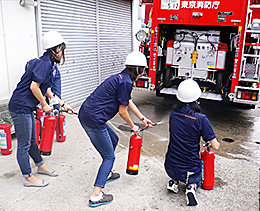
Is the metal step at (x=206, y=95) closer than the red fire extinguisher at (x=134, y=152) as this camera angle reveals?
No

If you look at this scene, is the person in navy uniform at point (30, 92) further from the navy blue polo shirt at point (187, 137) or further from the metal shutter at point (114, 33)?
the metal shutter at point (114, 33)

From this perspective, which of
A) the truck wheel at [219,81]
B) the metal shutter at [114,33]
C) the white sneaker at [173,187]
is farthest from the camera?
the metal shutter at [114,33]

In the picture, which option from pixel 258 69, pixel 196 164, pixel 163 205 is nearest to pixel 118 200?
pixel 163 205

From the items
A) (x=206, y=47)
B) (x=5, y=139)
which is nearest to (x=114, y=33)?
(x=206, y=47)

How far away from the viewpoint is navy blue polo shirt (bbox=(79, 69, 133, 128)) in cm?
311

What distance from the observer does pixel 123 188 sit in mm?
3699

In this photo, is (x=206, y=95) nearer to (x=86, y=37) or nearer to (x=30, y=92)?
(x=86, y=37)

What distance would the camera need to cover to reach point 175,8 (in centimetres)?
661

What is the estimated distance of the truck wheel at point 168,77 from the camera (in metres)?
7.48

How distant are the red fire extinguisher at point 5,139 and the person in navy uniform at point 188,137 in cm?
265

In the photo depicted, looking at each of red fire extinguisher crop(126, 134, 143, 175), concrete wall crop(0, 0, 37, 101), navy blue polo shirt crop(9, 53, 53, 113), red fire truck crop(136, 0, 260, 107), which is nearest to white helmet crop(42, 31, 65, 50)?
navy blue polo shirt crop(9, 53, 53, 113)

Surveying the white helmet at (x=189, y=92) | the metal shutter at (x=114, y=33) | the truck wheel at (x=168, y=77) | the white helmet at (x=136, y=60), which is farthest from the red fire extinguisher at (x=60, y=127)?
the metal shutter at (x=114, y=33)

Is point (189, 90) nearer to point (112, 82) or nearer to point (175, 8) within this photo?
point (112, 82)

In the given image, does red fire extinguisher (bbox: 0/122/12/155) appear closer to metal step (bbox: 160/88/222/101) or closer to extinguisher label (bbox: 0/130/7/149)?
extinguisher label (bbox: 0/130/7/149)
